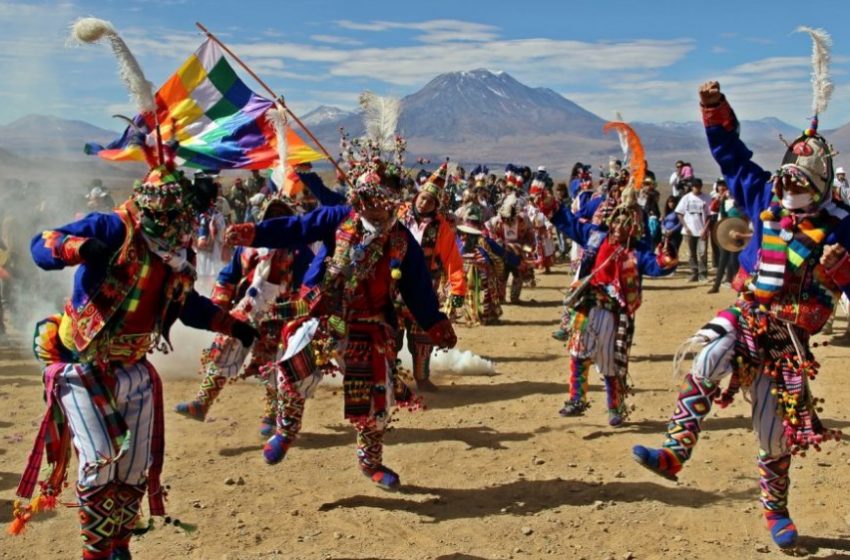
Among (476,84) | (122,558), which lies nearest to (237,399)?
(122,558)

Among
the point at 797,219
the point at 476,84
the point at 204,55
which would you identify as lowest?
the point at 797,219

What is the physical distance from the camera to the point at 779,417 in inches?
202

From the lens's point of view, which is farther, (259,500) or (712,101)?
(259,500)

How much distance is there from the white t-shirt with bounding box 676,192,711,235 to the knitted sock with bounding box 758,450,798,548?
45.4 ft

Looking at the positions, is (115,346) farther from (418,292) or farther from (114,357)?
(418,292)

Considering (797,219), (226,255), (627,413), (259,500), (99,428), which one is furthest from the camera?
(226,255)

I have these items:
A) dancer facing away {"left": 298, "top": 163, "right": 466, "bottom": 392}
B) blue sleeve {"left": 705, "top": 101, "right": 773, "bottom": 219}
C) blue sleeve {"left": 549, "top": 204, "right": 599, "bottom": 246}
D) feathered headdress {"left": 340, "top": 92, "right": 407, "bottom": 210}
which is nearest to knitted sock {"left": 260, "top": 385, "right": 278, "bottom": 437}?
dancer facing away {"left": 298, "top": 163, "right": 466, "bottom": 392}

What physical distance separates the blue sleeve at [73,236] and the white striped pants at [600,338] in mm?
4540

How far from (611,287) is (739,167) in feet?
8.78

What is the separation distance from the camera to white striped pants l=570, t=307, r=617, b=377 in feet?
25.8

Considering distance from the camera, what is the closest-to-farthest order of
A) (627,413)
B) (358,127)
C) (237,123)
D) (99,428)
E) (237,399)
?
(99,428)
(358,127)
(627,413)
(237,399)
(237,123)

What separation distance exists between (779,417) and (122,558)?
352cm

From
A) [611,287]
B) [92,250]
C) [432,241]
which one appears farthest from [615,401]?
[92,250]

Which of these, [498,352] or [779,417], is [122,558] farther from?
[498,352]
